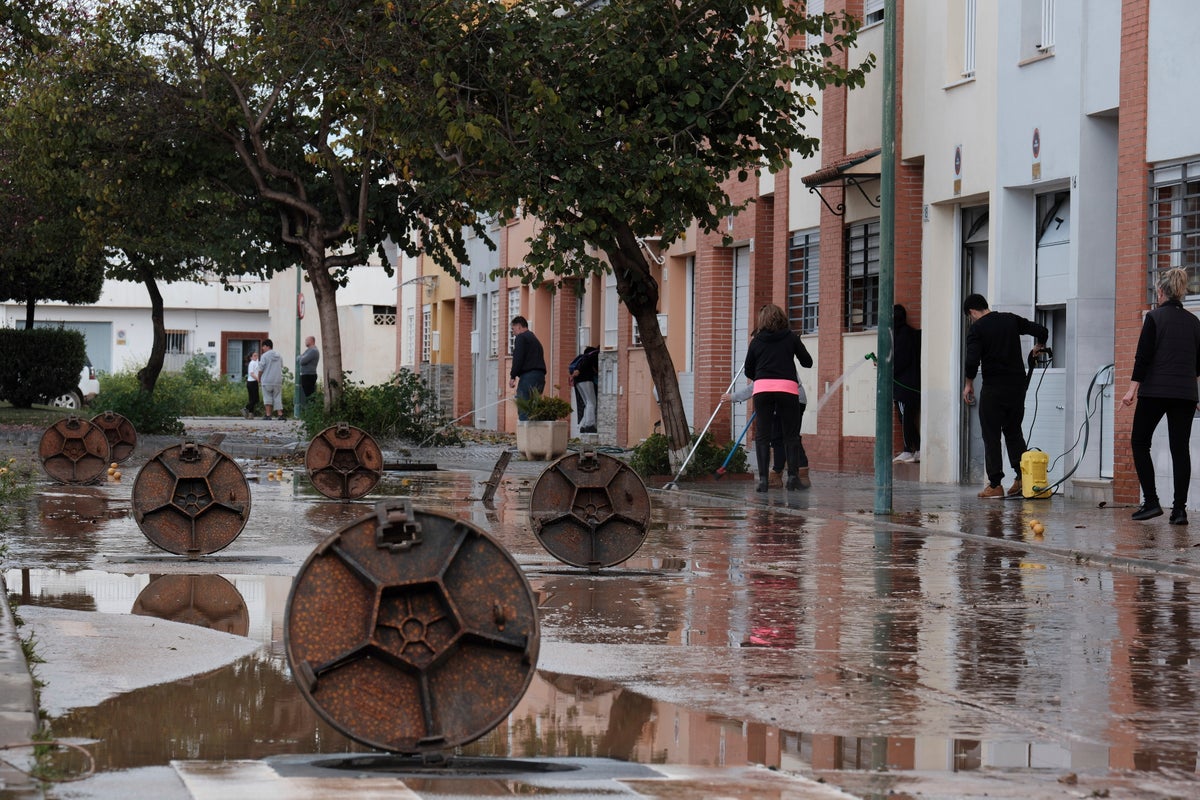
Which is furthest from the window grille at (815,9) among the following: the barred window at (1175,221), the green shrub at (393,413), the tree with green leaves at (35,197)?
the tree with green leaves at (35,197)

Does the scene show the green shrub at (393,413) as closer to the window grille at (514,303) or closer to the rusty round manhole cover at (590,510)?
the window grille at (514,303)

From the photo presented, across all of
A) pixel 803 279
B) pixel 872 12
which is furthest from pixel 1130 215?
pixel 803 279

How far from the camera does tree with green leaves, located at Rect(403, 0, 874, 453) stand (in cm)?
2067

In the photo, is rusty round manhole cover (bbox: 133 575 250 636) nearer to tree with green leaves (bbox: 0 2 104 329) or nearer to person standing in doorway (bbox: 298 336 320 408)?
tree with green leaves (bbox: 0 2 104 329)

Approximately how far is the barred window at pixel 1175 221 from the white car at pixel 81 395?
26.6 meters

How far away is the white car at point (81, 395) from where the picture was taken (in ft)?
142

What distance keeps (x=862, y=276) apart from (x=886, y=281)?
7.69 m

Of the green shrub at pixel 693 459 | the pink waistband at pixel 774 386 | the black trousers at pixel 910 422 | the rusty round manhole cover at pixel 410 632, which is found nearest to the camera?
the rusty round manhole cover at pixel 410 632

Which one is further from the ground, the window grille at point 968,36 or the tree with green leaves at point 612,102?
the window grille at point 968,36

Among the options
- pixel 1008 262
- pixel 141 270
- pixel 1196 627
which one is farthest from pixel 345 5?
pixel 1196 627

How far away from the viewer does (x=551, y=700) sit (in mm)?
7016

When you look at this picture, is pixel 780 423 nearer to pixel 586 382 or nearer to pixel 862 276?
pixel 862 276

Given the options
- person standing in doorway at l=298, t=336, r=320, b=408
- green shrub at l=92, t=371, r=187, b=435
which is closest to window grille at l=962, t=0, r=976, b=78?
green shrub at l=92, t=371, r=187, b=435

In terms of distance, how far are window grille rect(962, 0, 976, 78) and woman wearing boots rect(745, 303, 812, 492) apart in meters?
3.98
